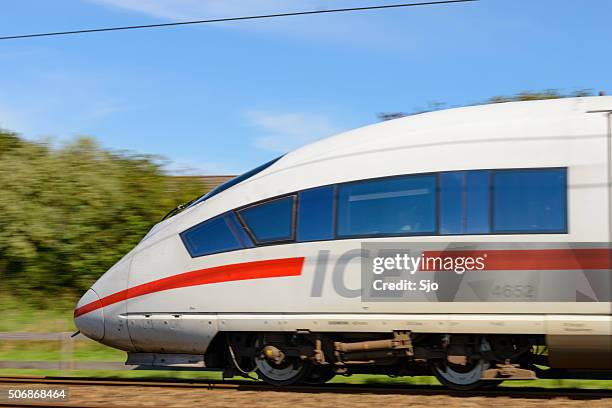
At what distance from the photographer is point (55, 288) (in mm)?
20562

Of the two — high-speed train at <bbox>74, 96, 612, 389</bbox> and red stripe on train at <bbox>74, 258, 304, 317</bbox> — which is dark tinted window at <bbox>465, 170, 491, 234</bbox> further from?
red stripe on train at <bbox>74, 258, 304, 317</bbox>

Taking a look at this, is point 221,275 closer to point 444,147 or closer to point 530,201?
point 444,147

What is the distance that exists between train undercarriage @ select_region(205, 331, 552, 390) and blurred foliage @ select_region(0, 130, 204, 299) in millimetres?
10603

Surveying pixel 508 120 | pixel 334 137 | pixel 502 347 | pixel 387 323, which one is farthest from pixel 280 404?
pixel 508 120

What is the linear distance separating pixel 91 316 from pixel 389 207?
13.7 ft

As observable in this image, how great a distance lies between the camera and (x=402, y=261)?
935 cm

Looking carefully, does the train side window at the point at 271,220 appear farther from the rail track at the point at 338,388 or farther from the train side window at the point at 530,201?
the train side window at the point at 530,201

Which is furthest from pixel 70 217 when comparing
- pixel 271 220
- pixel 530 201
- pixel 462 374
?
pixel 530 201

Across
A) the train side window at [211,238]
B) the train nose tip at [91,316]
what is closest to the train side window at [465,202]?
the train side window at [211,238]

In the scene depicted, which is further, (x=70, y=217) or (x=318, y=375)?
(x=70, y=217)

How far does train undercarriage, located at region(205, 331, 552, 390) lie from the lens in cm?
959

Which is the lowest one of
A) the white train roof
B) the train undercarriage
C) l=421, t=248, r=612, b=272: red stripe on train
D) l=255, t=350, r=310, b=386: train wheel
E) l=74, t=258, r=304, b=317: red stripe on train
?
l=255, t=350, r=310, b=386: train wheel

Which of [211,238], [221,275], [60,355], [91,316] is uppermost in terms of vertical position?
[211,238]

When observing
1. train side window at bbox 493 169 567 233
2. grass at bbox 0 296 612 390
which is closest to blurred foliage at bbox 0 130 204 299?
grass at bbox 0 296 612 390
